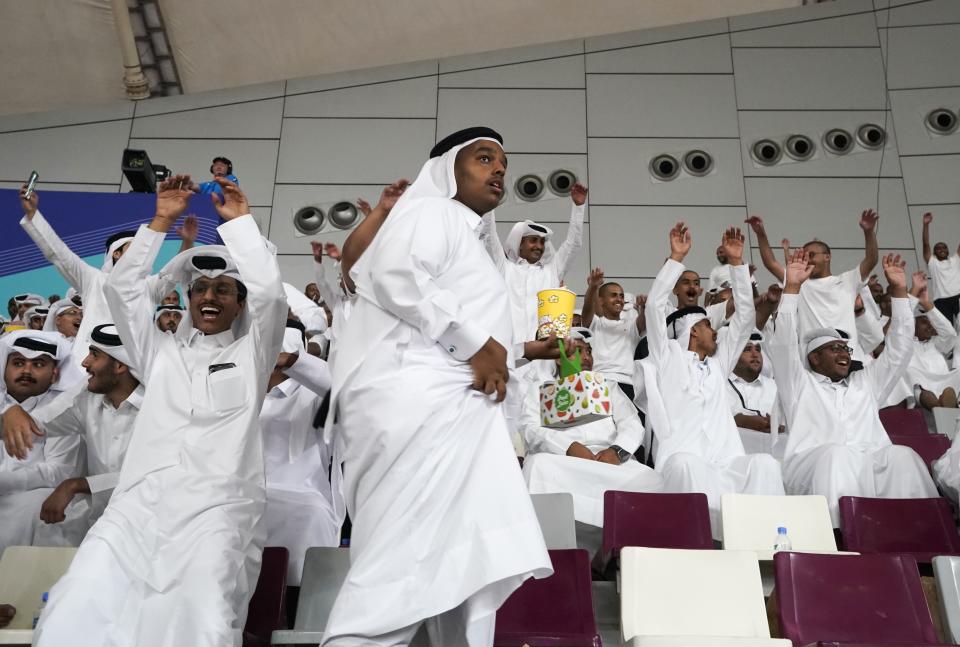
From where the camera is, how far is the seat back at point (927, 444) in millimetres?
4223

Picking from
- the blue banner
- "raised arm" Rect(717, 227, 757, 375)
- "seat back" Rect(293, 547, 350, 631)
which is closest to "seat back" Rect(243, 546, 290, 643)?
"seat back" Rect(293, 547, 350, 631)

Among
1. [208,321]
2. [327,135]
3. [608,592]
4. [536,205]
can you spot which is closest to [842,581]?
[608,592]

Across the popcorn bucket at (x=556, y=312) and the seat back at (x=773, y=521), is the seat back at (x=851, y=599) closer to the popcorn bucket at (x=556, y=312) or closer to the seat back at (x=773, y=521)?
the seat back at (x=773, y=521)

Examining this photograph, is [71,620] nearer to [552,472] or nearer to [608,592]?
[608,592]

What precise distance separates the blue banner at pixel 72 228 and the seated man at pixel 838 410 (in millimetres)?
3827

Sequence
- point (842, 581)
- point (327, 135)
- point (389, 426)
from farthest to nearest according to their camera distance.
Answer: point (327, 135), point (842, 581), point (389, 426)

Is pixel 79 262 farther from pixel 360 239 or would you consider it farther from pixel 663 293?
pixel 663 293

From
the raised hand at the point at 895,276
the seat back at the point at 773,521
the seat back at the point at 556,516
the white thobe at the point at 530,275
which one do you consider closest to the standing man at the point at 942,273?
the raised hand at the point at 895,276

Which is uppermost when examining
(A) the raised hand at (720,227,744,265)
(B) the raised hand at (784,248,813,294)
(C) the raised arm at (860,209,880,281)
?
(C) the raised arm at (860,209,880,281)

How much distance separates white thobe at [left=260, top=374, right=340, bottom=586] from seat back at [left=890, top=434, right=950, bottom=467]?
8.83 ft

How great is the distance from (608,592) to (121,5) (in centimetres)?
662

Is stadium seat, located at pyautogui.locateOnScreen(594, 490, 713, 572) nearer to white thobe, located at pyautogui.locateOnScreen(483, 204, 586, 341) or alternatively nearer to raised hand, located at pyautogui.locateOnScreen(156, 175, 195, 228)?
raised hand, located at pyautogui.locateOnScreen(156, 175, 195, 228)

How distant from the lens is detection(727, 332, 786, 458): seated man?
16.4 ft

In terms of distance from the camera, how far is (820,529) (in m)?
3.27
